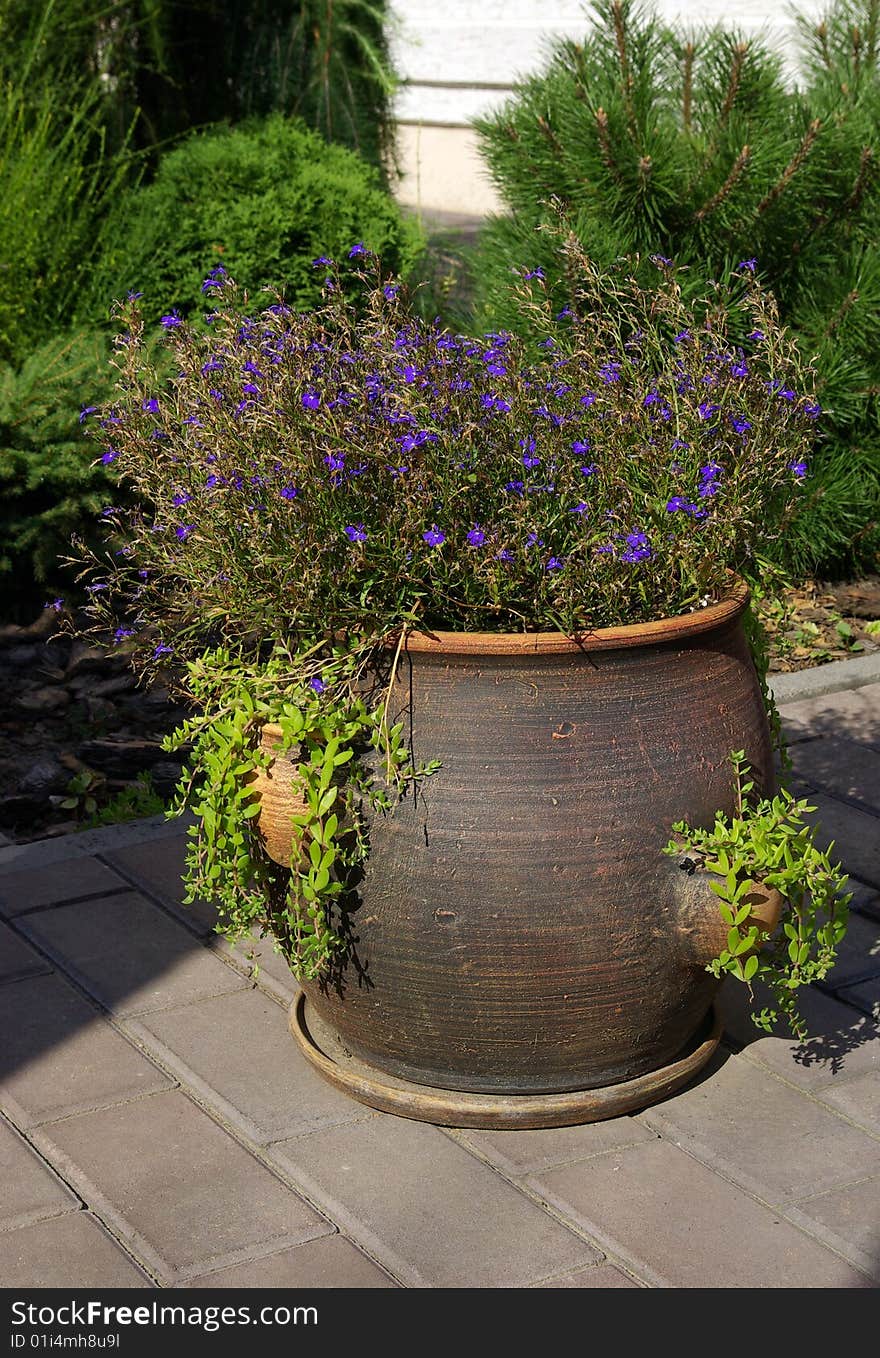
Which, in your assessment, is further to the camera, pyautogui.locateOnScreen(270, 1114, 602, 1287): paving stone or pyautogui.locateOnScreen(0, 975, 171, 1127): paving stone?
pyautogui.locateOnScreen(0, 975, 171, 1127): paving stone

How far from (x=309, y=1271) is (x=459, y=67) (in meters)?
15.7

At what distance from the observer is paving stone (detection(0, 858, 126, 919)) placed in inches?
147

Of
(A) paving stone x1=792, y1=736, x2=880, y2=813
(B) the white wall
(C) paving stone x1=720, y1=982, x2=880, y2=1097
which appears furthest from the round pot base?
(B) the white wall

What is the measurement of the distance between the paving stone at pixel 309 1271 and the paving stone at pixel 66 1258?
13 centimetres

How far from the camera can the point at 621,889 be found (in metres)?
2.70

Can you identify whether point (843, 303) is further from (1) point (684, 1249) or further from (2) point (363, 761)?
(1) point (684, 1249)

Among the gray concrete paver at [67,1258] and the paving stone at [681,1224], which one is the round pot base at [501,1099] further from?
the gray concrete paver at [67,1258]

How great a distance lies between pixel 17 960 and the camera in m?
3.48

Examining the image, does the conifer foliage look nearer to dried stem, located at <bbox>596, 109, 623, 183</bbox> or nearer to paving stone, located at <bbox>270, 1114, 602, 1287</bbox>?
dried stem, located at <bbox>596, 109, 623, 183</bbox>

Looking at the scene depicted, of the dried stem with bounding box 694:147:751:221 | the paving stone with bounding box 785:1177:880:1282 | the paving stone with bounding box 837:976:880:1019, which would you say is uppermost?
the dried stem with bounding box 694:147:751:221

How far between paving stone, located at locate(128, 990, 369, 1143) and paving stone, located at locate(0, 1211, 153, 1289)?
0.38 m

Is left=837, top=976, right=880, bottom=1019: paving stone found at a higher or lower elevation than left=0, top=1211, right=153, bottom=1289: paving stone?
lower
